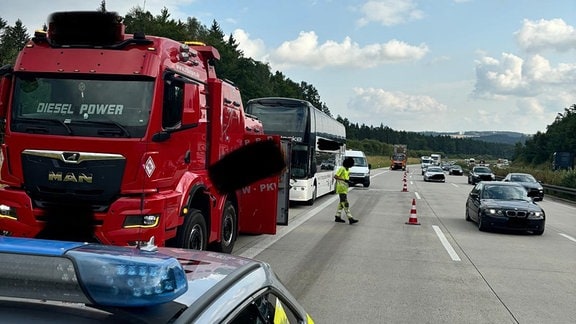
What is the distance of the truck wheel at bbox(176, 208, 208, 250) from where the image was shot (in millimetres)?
7895

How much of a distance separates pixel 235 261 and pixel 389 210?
18572mm


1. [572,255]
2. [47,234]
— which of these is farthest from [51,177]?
[572,255]

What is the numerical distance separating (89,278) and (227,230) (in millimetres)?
8441

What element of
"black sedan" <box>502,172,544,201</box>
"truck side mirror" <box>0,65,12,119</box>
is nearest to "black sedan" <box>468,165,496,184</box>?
"black sedan" <box>502,172,544,201</box>

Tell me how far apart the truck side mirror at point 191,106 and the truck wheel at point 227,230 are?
204 centimetres

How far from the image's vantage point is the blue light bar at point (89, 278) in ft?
5.46

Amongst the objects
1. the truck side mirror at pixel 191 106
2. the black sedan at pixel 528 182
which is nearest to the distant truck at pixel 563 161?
the black sedan at pixel 528 182

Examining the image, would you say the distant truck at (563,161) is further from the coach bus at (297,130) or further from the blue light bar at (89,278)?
the blue light bar at (89,278)

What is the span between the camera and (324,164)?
81.4 feet

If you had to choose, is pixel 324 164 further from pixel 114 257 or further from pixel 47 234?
pixel 114 257

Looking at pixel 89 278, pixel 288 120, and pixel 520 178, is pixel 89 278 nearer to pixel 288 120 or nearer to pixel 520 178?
pixel 288 120

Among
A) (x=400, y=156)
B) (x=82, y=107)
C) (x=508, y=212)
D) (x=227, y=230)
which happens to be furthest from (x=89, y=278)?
(x=400, y=156)

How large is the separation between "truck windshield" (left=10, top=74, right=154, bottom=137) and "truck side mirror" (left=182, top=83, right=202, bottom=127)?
0.62 metres

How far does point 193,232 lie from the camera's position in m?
8.38
